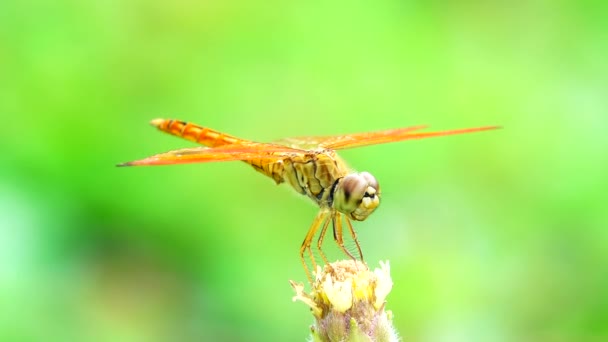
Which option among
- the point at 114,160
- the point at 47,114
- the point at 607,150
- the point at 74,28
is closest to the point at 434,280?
the point at 607,150

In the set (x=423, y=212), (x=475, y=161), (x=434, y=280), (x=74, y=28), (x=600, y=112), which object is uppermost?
(x=74, y=28)

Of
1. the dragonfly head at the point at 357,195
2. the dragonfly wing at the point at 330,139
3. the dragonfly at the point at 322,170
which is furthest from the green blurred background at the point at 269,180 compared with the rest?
the dragonfly head at the point at 357,195

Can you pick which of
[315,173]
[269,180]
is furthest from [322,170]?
[269,180]

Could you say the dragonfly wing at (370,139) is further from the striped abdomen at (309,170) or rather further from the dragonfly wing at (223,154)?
the dragonfly wing at (223,154)

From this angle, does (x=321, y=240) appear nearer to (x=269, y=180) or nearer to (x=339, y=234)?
(x=339, y=234)

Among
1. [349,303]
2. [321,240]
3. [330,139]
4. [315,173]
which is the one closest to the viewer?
[349,303]

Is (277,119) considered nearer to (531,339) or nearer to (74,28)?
(74,28)
